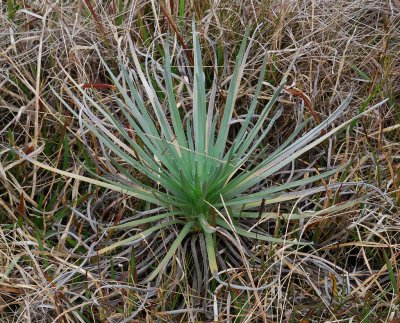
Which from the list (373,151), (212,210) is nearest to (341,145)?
(373,151)

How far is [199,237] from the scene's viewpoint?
1.76m

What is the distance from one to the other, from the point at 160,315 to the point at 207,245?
198mm

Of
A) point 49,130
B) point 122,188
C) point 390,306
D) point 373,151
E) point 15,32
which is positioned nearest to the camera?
point 390,306

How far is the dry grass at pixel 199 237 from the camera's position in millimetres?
1641

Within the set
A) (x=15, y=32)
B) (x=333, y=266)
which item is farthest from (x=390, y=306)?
(x=15, y=32)

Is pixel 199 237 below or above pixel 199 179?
below

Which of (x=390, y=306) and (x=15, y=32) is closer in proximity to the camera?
(x=390, y=306)

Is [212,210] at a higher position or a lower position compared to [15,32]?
lower

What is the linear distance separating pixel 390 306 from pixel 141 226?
62 cm

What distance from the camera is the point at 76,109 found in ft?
6.81

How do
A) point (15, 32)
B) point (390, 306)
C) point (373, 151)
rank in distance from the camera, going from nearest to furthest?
point (390, 306) < point (373, 151) < point (15, 32)

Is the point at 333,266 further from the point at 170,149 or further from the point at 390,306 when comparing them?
the point at 170,149

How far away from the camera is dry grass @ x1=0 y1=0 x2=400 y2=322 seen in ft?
5.38

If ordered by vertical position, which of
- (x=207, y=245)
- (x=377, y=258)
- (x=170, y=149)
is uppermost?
(x=170, y=149)
